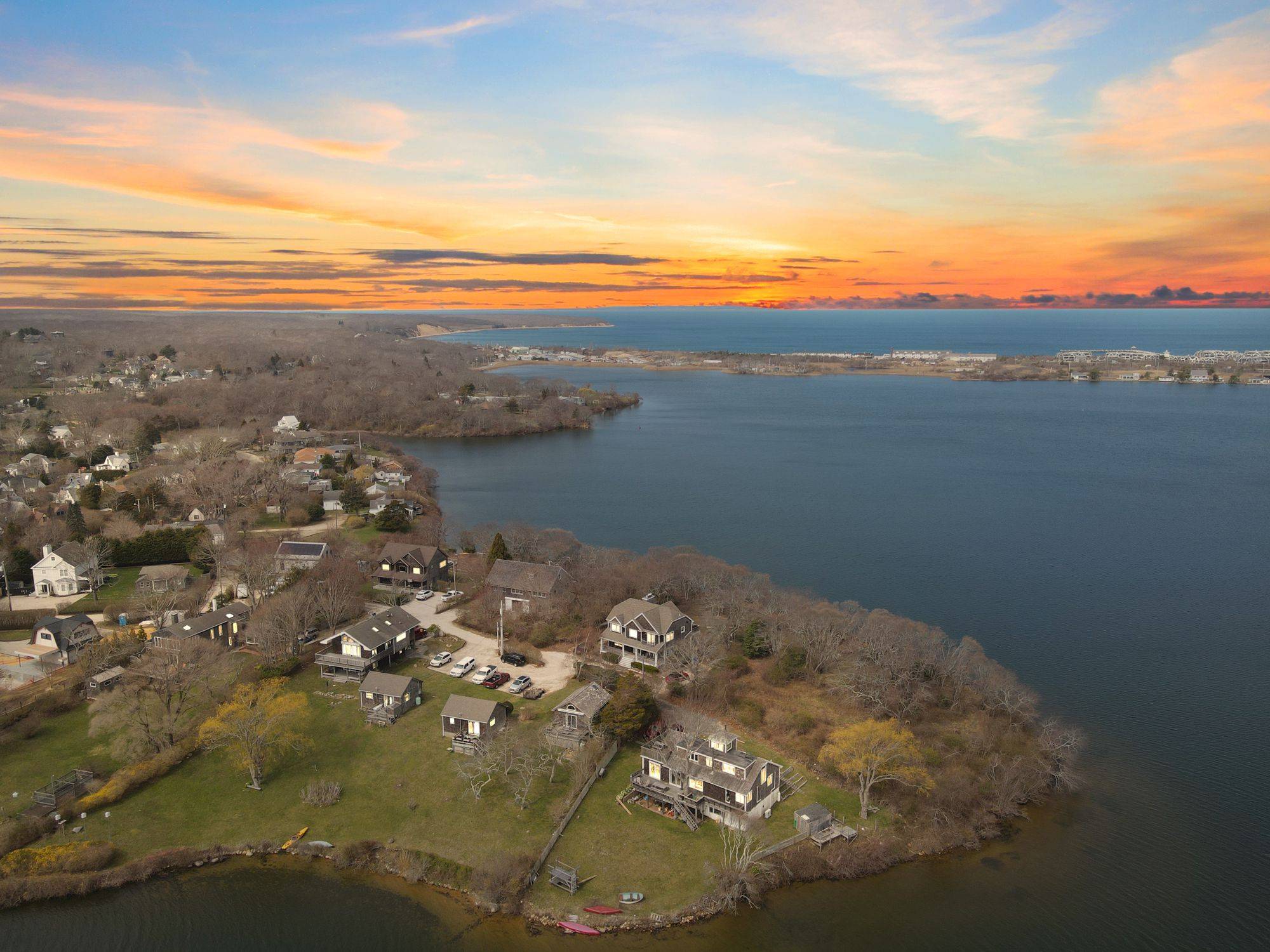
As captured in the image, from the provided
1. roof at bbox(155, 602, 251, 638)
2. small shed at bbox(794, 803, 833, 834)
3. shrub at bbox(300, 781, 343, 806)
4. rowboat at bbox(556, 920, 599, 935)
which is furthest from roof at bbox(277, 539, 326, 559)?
small shed at bbox(794, 803, 833, 834)

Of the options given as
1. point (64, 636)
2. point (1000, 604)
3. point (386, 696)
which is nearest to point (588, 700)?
point (386, 696)

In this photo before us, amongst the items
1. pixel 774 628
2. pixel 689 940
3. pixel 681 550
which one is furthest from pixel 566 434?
pixel 689 940

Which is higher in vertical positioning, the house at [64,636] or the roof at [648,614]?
the roof at [648,614]

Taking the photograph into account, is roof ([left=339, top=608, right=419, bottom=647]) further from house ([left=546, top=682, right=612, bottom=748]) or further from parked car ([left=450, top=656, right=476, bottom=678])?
house ([left=546, top=682, right=612, bottom=748])

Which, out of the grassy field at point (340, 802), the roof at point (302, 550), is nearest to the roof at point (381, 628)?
the grassy field at point (340, 802)

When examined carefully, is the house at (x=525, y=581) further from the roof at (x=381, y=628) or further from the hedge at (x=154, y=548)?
the hedge at (x=154, y=548)
